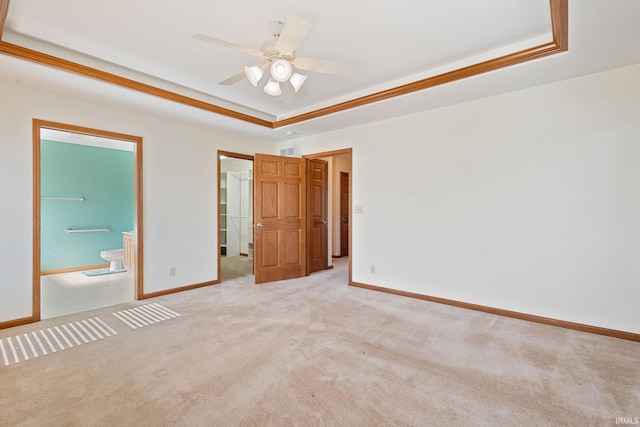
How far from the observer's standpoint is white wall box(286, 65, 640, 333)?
2.71 meters

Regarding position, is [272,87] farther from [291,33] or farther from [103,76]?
[103,76]

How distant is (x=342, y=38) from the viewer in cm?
256

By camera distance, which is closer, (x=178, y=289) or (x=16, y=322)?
(x=16, y=322)

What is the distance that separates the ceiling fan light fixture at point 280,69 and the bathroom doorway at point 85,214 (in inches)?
147

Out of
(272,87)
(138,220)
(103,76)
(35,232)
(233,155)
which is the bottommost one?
(35,232)

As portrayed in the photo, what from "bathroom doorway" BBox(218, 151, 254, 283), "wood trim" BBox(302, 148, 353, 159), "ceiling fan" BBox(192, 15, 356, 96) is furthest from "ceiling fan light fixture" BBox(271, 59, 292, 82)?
"bathroom doorway" BBox(218, 151, 254, 283)

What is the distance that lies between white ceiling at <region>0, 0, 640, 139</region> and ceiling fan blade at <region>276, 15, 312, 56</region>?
12.2 inches

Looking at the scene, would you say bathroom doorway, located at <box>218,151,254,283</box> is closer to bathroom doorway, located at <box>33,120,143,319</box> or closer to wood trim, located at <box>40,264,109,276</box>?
bathroom doorway, located at <box>33,120,143,319</box>

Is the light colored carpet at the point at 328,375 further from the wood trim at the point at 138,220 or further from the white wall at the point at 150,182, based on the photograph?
the white wall at the point at 150,182

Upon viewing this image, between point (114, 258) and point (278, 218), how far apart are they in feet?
10.8

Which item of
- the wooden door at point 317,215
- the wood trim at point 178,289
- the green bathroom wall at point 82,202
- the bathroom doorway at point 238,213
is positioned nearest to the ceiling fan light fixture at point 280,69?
the wooden door at point 317,215

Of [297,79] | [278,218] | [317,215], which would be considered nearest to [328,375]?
[297,79]

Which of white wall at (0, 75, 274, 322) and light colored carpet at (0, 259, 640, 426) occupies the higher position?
white wall at (0, 75, 274, 322)

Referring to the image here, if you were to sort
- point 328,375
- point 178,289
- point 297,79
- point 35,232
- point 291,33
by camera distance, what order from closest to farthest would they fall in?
point 291,33, point 328,375, point 297,79, point 35,232, point 178,289
